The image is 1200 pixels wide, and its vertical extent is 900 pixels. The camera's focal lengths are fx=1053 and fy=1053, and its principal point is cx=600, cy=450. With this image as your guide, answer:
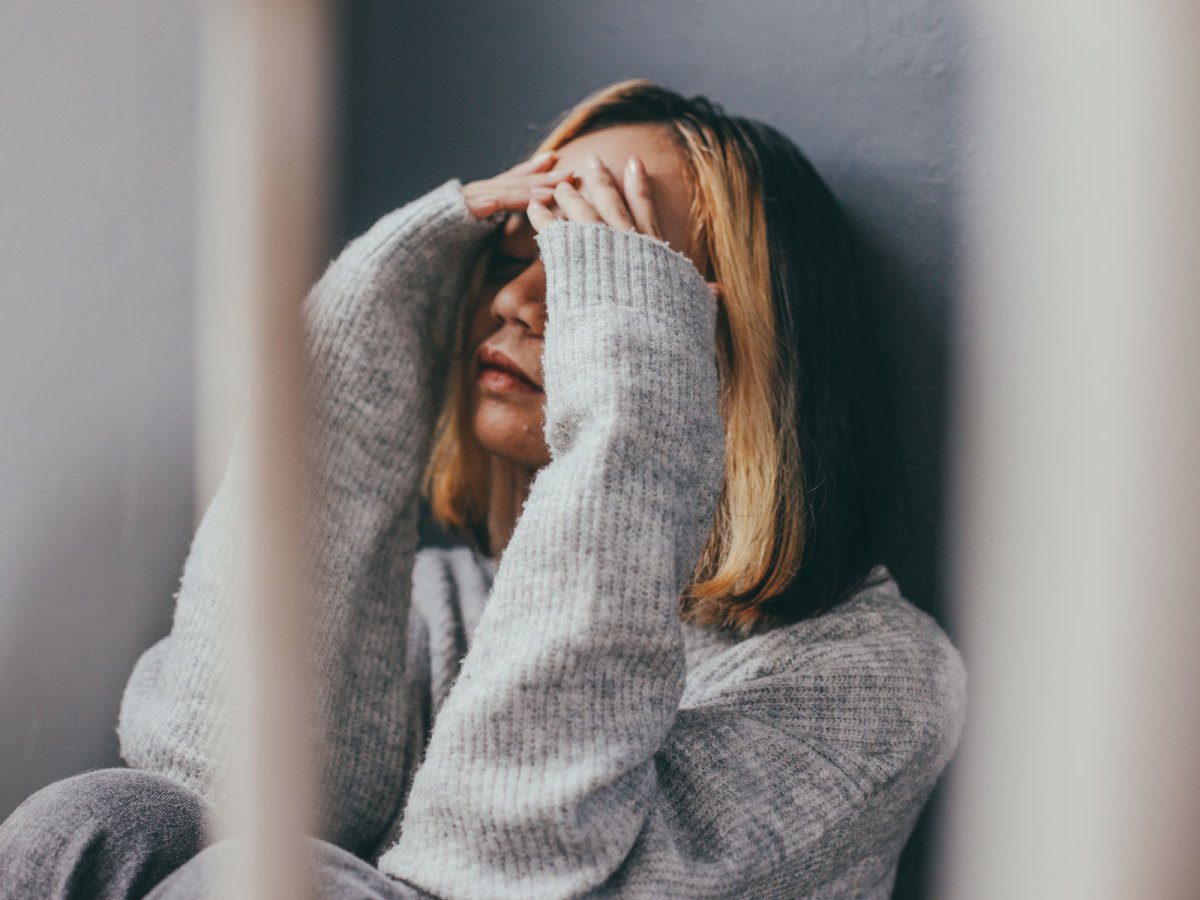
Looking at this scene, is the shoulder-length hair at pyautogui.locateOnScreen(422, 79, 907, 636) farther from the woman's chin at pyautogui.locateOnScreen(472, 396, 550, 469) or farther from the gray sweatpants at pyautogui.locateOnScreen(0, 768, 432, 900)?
the gray sweatpants at pyautogui.locateOnScreen(0, 768, 432, 900)

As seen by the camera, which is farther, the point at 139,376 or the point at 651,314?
the point at 139,376

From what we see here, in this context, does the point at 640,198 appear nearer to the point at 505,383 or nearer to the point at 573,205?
the point at 573,205

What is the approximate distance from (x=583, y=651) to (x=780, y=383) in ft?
1.14

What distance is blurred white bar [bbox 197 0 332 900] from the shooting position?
276mm

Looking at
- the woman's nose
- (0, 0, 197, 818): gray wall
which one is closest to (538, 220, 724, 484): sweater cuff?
the woman's nose

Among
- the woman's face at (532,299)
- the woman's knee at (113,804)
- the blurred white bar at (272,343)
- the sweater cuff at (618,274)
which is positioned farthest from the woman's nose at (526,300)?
the blurred white bar at (272,343)

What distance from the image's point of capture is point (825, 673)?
718 mm

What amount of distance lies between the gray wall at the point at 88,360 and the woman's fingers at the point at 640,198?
1.34 ft

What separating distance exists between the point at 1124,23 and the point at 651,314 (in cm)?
41

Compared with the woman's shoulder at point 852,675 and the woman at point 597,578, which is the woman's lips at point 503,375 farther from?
the woman's shoulder at point 852,675

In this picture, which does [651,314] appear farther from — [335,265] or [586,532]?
[335,265]

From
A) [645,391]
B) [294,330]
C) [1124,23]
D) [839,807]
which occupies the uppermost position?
[1124,23]

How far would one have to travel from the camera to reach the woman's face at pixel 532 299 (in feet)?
2.75

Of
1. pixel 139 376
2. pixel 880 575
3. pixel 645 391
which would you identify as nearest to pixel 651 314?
pixel 645 391
